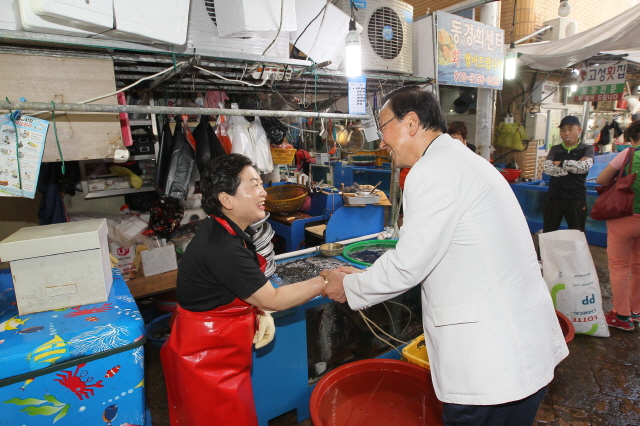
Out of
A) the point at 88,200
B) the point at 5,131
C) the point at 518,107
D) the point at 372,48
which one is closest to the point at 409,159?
the point at 5,131

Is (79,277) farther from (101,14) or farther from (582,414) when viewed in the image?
(582,414)

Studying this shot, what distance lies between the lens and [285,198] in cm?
473

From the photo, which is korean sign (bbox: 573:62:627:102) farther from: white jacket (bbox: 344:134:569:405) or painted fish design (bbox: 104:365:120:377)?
painted fish design (bbox: 104:365:120:377)

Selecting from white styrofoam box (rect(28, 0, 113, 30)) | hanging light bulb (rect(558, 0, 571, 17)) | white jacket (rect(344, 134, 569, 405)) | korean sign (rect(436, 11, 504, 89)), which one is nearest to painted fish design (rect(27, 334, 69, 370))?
white jacket (rect(344, 134, 569, 405))

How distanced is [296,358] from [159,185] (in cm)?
194

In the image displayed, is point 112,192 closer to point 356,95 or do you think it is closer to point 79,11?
point 79,11

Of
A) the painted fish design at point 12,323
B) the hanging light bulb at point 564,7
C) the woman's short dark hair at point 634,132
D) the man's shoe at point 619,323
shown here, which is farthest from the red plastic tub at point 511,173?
the painted fish design at point 12,323

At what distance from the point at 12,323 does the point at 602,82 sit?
33.0 feet

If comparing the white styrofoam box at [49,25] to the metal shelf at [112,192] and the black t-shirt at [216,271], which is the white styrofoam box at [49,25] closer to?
the black t-shirt at [216,271]

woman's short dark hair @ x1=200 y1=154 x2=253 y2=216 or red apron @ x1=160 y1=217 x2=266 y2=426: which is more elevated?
woman's short dark hair @ x1=200 y1=154 x2=253 y2=216

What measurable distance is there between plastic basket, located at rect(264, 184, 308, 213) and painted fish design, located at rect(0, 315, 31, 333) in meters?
2.78

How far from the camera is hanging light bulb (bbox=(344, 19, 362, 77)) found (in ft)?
8.41

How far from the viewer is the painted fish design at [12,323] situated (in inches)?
62.9

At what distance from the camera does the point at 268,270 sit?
2602 mm
